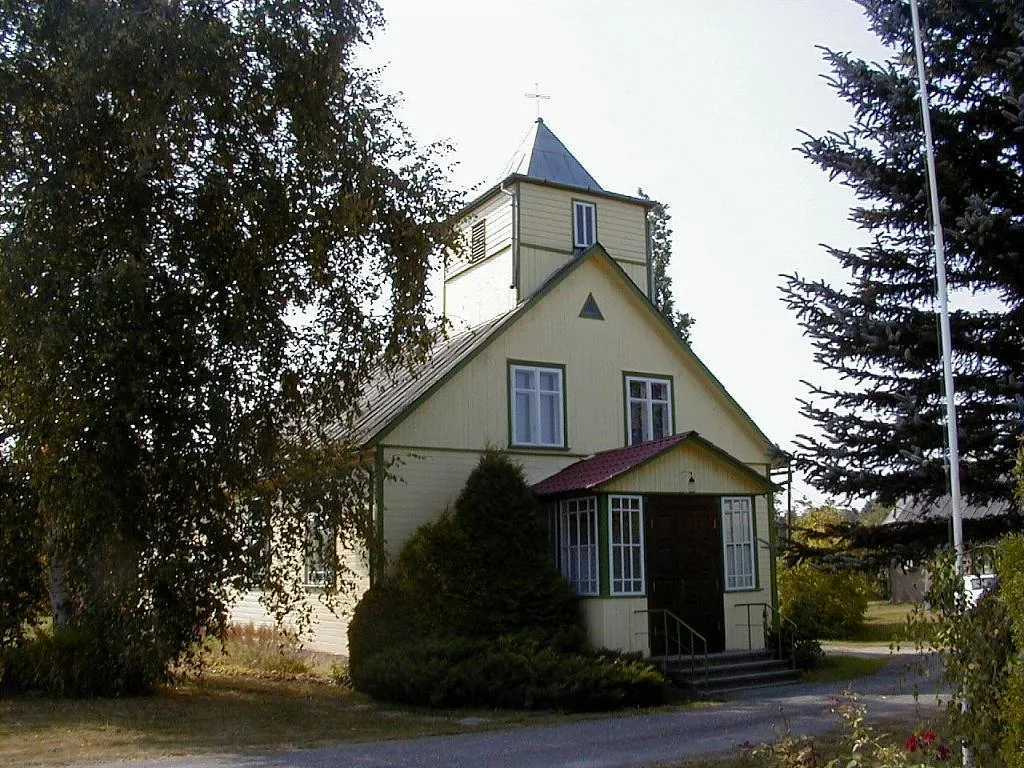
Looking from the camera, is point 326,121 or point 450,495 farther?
point 450,495

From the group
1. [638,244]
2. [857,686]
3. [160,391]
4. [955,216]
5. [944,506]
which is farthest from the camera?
[638,244]

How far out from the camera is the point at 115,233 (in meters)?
15.4

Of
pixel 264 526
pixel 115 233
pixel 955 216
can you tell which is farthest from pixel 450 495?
pixel 955 216

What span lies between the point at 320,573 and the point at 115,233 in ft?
24.0

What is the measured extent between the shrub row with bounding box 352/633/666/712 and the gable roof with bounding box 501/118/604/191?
10590 millimetres

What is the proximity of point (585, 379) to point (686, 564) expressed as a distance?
4248 mm

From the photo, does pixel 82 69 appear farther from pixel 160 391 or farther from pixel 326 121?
pixel 160 391

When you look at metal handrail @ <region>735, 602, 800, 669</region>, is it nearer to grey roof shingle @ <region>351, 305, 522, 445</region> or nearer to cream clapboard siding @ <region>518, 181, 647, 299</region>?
grey roof shingle @ <region>351, 305, 522, 445</region>

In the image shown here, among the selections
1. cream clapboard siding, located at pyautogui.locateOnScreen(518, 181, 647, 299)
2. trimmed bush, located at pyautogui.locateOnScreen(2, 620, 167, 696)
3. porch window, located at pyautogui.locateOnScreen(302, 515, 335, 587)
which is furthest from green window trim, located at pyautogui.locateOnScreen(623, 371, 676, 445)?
trimmed bush, located at pyautogui.locateOnScreen(2, 620, 167, 696)

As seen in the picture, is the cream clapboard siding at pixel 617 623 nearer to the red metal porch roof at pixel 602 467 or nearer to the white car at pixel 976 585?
the red metal porch roof at pixel 602 467

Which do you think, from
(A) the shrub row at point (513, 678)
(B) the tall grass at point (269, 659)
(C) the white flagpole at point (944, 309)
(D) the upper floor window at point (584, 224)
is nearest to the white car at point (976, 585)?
(C) the white flagpole at point (944, 309)

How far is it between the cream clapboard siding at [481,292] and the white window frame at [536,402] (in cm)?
152

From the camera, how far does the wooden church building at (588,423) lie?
1811cm

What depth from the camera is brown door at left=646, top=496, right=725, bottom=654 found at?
60.3ft
